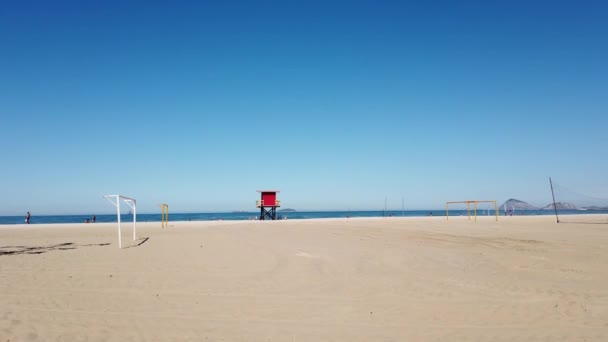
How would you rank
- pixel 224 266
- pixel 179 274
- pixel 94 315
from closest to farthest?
pixel 94 315 < pixel 179 274 < pixel 224 266

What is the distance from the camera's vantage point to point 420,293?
8.57 metres

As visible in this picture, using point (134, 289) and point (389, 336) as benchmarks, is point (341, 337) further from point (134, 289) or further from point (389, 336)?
point (134, 289)

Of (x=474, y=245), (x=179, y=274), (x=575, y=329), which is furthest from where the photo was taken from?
(x=474, y=245)

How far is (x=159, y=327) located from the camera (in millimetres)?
6258

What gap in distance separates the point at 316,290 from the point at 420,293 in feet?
8.14

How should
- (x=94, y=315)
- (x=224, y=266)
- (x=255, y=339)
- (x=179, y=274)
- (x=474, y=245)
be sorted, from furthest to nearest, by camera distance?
1. (x=474, y=245)
2. (x=224, y=266)
3. (x=179, y=274)
4. (x=94, y=315)
5. (x=255, y=339)

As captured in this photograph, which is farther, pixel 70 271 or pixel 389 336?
pixel 70 271

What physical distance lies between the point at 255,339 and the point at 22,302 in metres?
5.57

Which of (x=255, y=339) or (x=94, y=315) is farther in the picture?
(x=94, y=315)

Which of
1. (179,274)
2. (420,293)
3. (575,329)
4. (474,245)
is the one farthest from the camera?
(474,245)

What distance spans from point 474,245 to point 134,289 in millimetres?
15668

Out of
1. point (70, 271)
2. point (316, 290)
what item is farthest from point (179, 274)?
point (316, 290)

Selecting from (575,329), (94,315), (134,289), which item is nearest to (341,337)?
(575,329)

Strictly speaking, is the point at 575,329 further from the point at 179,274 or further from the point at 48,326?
the point at 179,274
